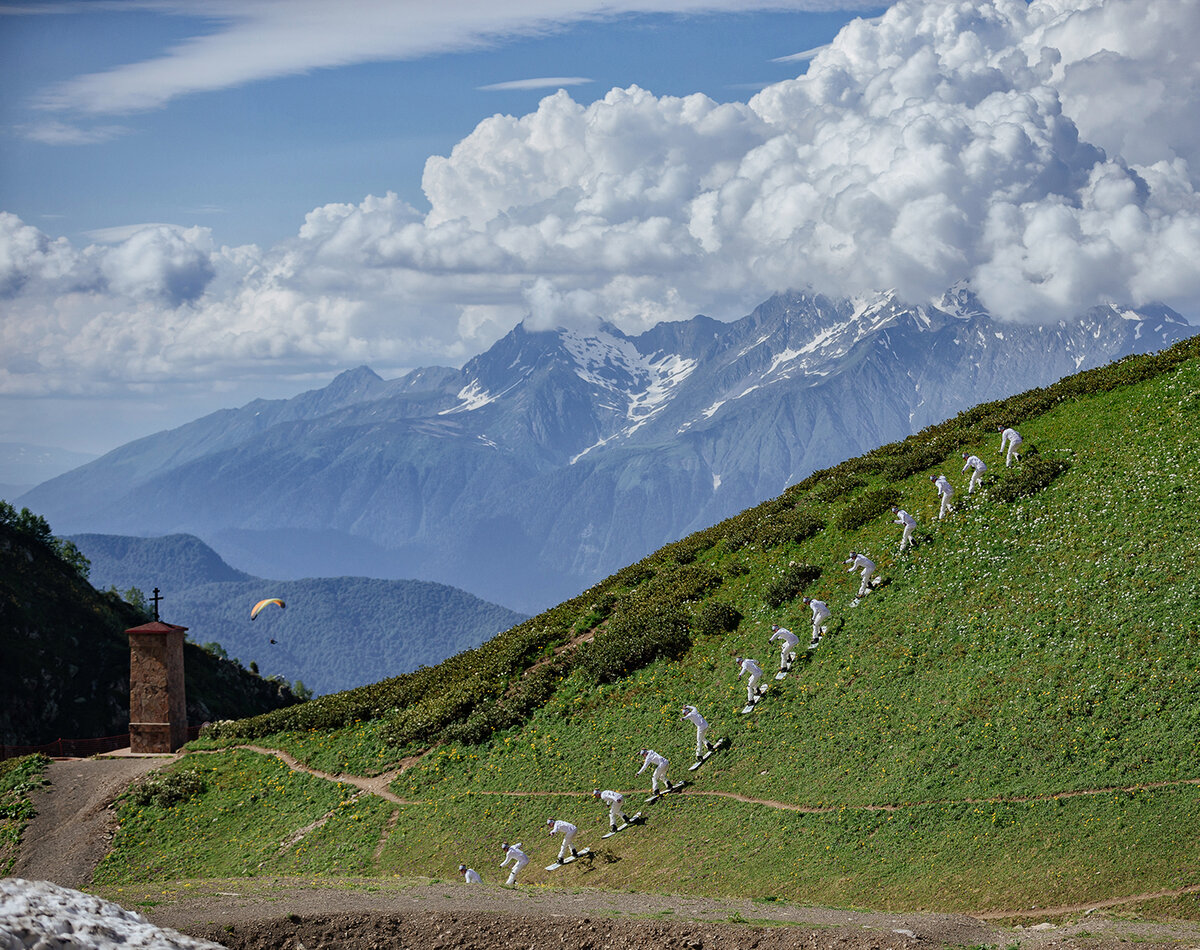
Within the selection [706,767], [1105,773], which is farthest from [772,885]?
[1105,773]

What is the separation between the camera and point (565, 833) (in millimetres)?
33188

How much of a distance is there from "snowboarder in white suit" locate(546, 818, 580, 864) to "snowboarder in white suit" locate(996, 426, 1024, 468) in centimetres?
2322

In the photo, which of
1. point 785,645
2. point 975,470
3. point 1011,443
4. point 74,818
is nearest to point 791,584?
point 785,645

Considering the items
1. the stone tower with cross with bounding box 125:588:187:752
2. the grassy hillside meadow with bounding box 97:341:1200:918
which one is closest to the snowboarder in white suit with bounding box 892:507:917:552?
the grassy hillside meadow with bounding box 97:341:1200:918

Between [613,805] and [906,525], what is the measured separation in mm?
16095

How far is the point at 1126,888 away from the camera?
25.2 m

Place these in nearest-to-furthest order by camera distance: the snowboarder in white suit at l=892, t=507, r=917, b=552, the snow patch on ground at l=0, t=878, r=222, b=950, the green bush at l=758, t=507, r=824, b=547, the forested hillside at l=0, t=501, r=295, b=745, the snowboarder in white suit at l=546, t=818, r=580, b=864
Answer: the snow patch on ground at l=0, t=878, r=222, b=950, the snowboarder in white suit at l=546, t=818, r=580, b=864, the snowboarder in white suit at l=892, t=507, r=917, b=552, the green bush at l=758, t=507, r=824, b=547, the forested hillside at l=0, t=501, r=295, b=745

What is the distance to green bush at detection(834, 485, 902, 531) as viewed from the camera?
4575 centimetres

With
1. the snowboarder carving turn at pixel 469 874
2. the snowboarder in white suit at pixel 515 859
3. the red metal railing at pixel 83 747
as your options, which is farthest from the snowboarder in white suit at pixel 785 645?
the red metal railing at pixel 83 747

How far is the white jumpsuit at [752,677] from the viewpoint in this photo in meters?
36.3

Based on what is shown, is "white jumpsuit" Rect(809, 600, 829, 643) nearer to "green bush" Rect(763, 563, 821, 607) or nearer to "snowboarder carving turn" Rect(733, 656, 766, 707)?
"green bush" Rect(763, 563, 821, 607)

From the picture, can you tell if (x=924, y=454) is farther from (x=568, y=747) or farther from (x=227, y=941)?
(x=227, y=941)

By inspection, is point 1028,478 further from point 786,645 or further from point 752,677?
point 752,677

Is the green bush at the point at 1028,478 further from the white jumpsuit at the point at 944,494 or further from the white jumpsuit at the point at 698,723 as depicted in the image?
the white jumpsuit at the point at 698,723
